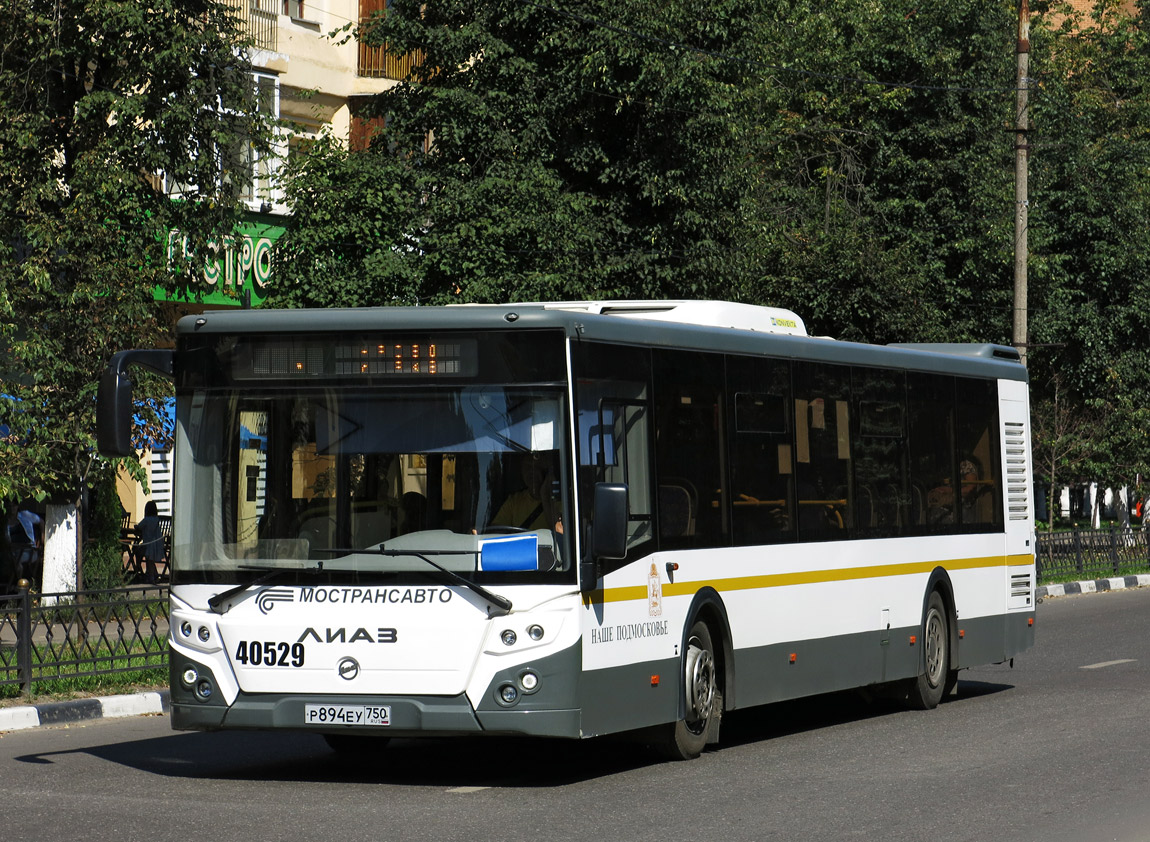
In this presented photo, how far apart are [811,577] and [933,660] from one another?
2.54 m

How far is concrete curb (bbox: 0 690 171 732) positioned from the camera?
13.0 metres

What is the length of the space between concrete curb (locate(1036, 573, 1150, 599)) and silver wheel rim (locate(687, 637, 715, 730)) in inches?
738

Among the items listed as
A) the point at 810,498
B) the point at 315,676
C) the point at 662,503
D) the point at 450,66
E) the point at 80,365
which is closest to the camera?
the point at 315,676

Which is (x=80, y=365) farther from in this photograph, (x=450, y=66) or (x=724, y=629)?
(x=724, y=629)

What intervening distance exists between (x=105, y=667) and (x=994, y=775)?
26.4ft

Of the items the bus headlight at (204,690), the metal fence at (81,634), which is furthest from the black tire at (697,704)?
the metal fence at (81,634)

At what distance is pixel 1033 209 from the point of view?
35.1 meters

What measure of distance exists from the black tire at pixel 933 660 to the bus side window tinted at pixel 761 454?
260 centimetres

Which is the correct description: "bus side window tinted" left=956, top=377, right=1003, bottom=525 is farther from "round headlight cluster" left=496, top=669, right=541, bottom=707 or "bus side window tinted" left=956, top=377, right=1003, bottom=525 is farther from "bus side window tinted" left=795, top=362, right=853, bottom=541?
"round headlight cluster" left=496, top=669, right=541, bottom=707

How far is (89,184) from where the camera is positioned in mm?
19297

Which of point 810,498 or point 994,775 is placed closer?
point 994,775

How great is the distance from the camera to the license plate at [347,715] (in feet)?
30.5

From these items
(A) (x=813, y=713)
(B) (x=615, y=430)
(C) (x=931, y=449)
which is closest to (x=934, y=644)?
(A) (x=813, y=713)

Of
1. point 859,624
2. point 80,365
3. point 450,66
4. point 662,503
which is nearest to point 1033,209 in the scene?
point 450,66
